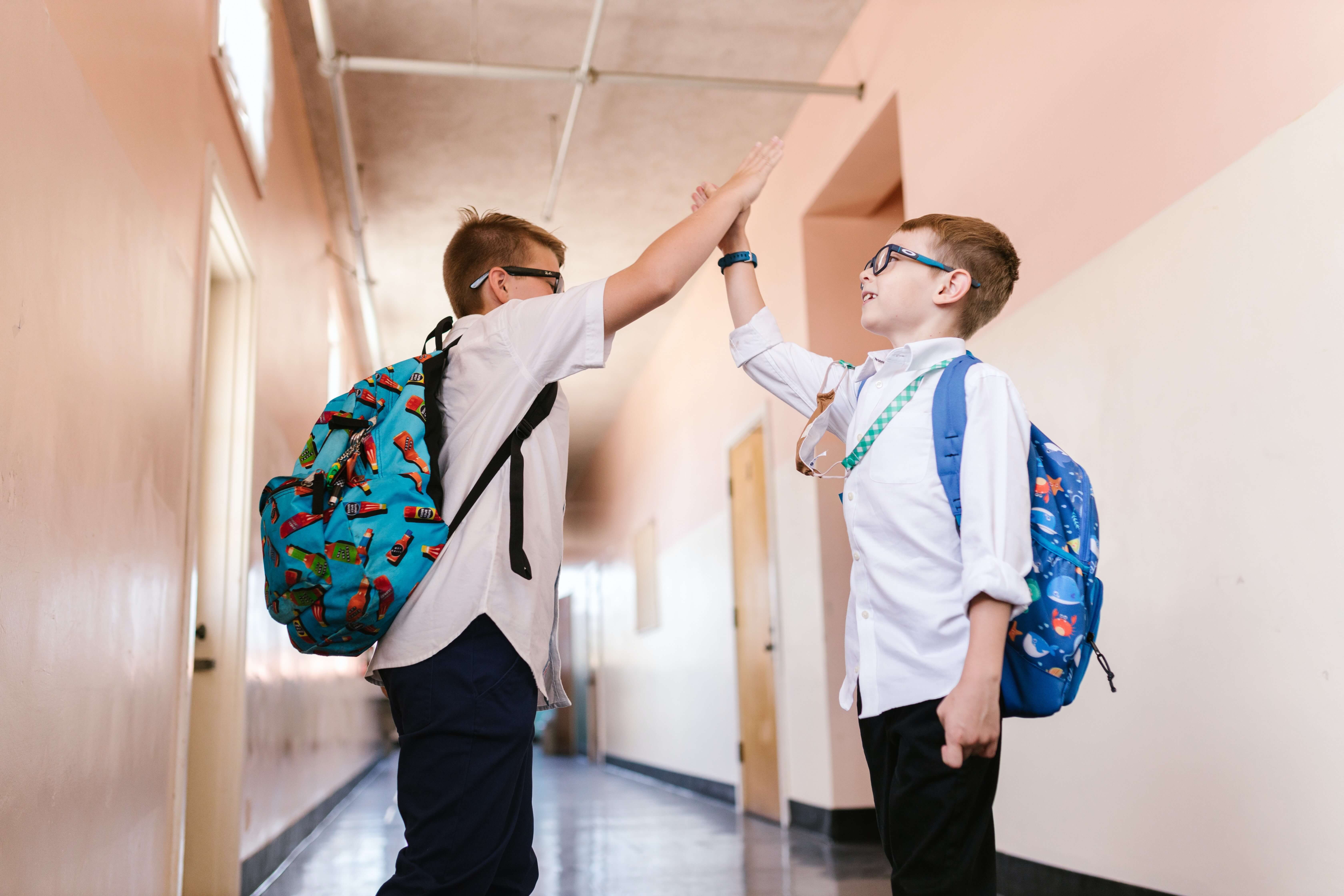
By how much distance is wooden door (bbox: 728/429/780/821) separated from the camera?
207 inches

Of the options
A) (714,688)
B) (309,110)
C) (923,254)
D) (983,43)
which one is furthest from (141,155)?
(714,688)

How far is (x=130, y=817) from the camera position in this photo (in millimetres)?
2018

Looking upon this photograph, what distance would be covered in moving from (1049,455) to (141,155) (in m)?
1.86

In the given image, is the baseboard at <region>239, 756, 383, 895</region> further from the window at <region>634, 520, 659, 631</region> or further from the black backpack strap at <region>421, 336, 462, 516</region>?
the window at <region>634, 520, 659, 631</region>

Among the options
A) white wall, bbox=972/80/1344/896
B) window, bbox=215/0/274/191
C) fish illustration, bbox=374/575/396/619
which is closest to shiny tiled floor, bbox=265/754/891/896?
white wall, bbox=972/80/1344/896

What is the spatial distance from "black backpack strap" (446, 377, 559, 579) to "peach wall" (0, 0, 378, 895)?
63 cm

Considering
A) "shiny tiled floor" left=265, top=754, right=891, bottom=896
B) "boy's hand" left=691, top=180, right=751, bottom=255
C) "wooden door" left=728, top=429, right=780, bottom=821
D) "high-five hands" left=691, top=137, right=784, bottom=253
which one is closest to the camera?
"high-five hands" left=691, top=137, right=784, bottom=253

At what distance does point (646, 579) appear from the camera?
342 inches

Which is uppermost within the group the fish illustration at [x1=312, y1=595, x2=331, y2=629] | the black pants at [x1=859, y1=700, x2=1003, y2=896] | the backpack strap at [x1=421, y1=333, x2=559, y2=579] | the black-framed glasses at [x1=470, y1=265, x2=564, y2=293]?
the black-framed glasses at [x1=470, y1=265, x2=564, y2=293]

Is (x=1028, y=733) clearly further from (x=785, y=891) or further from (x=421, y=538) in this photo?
(x=421, y=538)

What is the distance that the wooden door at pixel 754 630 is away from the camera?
525 cm

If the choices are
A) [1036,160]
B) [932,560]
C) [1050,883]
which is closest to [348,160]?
[1036,160]

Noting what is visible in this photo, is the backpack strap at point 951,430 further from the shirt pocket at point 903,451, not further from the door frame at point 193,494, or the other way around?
the door frame at point 193,494

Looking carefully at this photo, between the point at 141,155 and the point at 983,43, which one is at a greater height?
the point at 983,43
